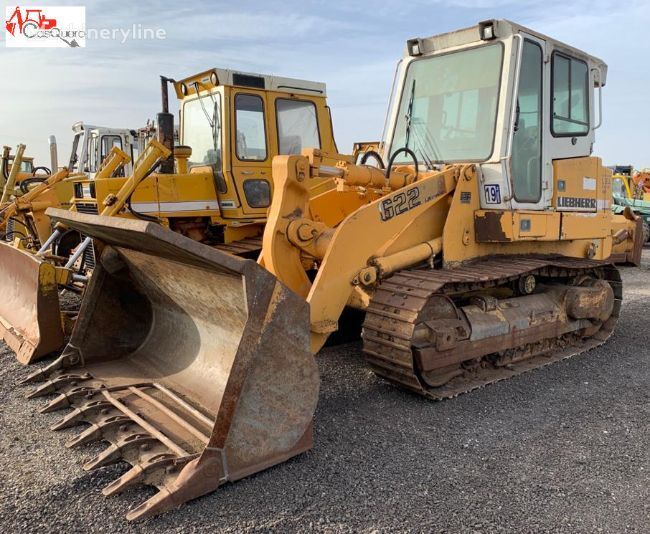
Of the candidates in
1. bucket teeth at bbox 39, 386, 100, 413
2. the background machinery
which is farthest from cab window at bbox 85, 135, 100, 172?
the background machinery

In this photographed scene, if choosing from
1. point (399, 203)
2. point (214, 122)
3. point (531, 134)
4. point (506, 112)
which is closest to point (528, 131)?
point (531, 134)

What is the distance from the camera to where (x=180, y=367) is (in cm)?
413

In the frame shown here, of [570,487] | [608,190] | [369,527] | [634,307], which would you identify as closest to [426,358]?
[570,487]

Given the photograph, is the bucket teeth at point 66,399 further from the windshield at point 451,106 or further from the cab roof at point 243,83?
the cab roof at point 243,83

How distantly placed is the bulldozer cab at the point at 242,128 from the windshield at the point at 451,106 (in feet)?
7.17

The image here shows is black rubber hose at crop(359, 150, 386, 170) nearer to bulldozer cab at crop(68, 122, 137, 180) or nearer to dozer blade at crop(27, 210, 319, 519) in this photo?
dozer blade at crop(27, 210, 319, 519)

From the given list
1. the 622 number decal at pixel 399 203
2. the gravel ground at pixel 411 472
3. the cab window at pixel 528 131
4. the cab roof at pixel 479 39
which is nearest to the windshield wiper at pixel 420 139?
the cab roof at pixel 479 39

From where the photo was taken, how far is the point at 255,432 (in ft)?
10.1

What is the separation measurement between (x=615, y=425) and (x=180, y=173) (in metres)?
5.43

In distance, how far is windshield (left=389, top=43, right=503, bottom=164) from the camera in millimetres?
5016

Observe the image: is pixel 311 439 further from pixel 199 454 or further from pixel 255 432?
pixel 199 454

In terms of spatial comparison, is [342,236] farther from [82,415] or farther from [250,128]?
[250,128]

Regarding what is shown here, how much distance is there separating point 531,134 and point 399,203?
1.64 metres

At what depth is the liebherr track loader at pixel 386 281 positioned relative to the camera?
10.1 feet
